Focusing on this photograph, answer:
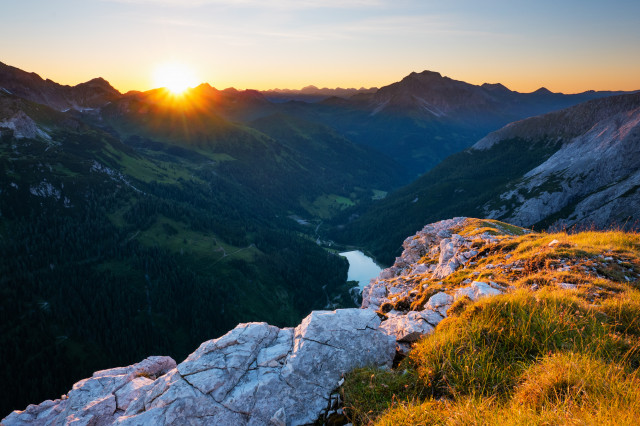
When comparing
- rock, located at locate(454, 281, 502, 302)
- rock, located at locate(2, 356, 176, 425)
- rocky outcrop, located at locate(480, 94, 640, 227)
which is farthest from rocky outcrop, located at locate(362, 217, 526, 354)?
rocky outcrop, located at locate(480, 94, 640, 227)

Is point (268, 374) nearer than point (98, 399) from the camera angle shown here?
Yes

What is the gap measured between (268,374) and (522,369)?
7.74 meters

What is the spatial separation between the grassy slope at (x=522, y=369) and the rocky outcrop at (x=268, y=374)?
1303 mm

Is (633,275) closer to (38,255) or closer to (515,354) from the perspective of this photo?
(515,354)

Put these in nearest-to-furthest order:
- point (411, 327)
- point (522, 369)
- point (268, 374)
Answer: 1. point (522, 369)
2. point (268, 374)
3. point (411, 327)

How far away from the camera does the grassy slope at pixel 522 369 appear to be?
517 centimetres

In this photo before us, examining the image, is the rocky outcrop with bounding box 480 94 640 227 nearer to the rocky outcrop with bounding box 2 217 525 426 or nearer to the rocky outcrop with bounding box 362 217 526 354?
the rocky outcrop with bounding box 362 217 526 354

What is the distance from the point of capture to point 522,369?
6.67 m

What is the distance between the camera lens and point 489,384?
21.6ft

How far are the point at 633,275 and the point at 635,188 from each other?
14998 centimetres

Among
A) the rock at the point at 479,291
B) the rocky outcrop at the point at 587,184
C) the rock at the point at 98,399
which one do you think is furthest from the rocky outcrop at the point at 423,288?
the rocky outcrop at the point at 587,184

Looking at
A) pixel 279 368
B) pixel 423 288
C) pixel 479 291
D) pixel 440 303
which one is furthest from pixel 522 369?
pixel 423 288

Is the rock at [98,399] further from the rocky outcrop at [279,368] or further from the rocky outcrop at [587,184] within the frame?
the rocky outcrop at [587,184]

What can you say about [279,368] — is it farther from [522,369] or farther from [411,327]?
[522,369]
